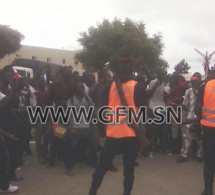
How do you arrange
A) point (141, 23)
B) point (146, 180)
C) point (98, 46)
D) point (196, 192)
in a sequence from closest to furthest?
point (196, 192) < point (146, 180) < point (98, 46) < point (141, 23)

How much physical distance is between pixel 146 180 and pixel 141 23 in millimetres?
31351

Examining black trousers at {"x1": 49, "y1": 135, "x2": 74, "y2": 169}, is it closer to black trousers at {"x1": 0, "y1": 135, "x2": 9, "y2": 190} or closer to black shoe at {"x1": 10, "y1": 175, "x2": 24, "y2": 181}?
black shoe at {"x1": 10, "y1": 175, "x2": 24, "y2": 181}

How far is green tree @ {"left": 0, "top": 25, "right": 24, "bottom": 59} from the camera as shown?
33.2 m

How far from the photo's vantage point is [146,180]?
5.54 meters

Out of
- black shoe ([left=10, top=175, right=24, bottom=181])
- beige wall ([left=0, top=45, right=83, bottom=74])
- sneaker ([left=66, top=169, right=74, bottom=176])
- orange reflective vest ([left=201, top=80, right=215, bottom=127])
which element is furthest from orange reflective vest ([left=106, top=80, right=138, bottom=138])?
beige wall ([left=0, top=45, right=83, bottom=74])

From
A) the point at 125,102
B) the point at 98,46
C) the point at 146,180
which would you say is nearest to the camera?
the point at 125,102

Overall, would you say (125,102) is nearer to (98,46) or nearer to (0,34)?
(98,46)

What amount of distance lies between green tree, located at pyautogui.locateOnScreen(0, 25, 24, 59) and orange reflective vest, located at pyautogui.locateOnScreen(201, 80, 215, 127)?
30883 mm

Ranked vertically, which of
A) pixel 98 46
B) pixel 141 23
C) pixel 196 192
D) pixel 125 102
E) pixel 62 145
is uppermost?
pixel 141 23

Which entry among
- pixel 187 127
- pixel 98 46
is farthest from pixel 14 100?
pixel 98 46

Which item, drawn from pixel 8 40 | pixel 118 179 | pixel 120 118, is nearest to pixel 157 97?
pixel 118 179

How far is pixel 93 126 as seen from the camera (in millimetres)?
6387

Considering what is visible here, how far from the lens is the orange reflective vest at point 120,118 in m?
4.08

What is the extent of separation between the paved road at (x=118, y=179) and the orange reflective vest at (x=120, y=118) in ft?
4.02
